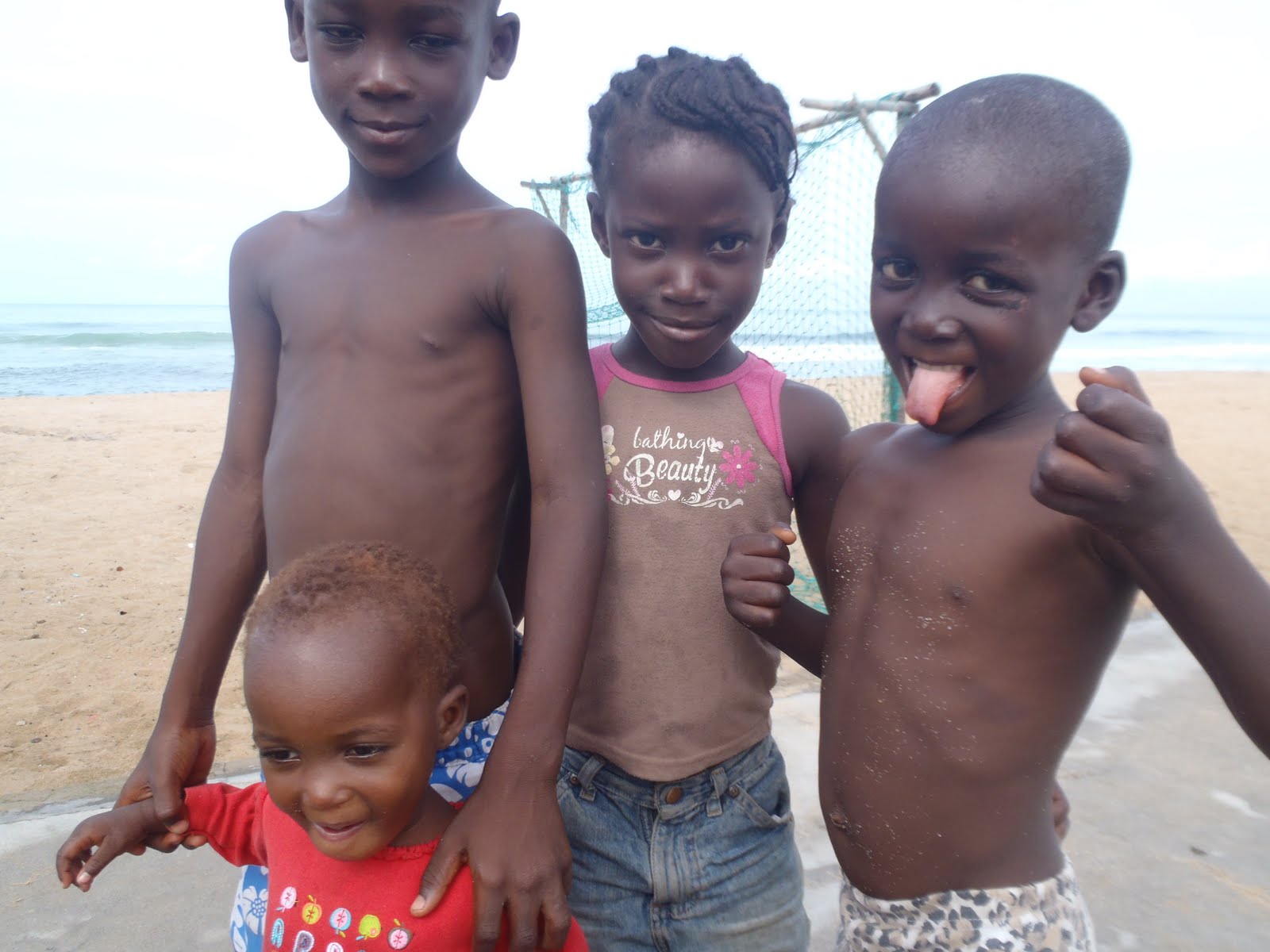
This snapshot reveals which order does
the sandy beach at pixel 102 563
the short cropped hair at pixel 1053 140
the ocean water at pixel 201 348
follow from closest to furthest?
the short cropped hair at pixel 1053 140
the sandy beach at pixel 102 563
the ocean water at pixel 201 348

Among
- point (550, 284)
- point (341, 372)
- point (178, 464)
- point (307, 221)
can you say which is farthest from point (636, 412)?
point (178, 464)

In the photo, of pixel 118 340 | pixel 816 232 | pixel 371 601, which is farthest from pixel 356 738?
pixel 118 340

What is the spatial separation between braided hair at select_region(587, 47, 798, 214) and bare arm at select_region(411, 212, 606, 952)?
0.26 metres

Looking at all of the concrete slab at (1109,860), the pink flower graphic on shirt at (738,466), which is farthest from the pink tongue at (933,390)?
the concrete slab at (1109,860)

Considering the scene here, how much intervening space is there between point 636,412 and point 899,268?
1.57 feet

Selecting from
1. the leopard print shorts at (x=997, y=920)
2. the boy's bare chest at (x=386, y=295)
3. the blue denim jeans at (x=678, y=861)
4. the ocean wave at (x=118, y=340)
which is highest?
the boy's bare chest at (x=386, y=295)

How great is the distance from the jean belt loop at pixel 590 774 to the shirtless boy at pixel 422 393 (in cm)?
18

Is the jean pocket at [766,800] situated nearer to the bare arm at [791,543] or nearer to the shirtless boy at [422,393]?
the bare arm at [791,543]

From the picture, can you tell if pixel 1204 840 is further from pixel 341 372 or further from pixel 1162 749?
pixel 341 372

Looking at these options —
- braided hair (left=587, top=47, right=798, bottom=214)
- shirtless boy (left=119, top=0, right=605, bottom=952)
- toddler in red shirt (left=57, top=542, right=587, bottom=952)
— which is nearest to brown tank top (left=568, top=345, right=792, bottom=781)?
shirtless boy (left=119, top=0, right=605, bottom=952)

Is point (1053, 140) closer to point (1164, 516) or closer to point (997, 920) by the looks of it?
point (1164, 516)

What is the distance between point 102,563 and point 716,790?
546cm

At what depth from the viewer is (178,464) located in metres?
8.84

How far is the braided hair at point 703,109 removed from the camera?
1437mm
